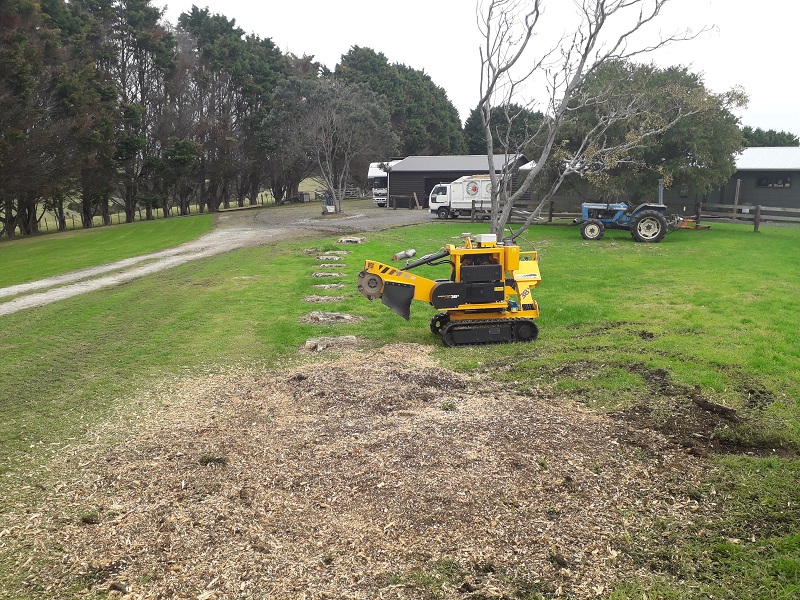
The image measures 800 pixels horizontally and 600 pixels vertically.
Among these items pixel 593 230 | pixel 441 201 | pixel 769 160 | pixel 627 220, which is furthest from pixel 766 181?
pixel 441 201

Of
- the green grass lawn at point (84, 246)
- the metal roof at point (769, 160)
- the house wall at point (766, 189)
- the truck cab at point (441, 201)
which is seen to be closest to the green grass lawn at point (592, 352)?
the green grass lawn at point (84, 246)

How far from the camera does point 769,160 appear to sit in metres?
35.0

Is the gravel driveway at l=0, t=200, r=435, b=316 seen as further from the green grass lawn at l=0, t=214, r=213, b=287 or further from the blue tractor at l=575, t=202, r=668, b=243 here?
the blue tractor at l=575, t=202, r=668, b=243

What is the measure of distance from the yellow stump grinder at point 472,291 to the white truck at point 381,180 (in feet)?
124

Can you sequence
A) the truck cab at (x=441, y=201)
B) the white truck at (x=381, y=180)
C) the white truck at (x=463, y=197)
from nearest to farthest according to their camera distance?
the white truck at (x=463, y=197) → the truck cab at (x=441, y=201) → the white truck at (x=381, y=180)

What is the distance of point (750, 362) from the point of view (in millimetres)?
8977

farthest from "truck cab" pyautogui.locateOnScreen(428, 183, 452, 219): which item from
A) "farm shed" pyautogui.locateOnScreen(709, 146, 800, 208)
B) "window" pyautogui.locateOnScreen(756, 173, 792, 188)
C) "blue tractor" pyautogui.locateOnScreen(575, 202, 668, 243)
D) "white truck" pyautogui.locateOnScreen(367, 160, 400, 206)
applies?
"window" pyautogui.locateOnScreen(756, 173, 792, 188)

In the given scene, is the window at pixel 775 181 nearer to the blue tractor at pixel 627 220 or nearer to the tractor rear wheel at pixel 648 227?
the blue tractor at pixel 627 220

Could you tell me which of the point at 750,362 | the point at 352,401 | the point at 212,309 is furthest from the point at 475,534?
the point at 212,309

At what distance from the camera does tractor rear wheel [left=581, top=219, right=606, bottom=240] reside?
1019 inches

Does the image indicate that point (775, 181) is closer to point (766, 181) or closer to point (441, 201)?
point (766, 181)

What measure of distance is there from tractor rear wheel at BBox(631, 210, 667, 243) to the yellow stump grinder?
52.5ft

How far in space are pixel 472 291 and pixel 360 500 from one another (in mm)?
5529

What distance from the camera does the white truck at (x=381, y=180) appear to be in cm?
4816
